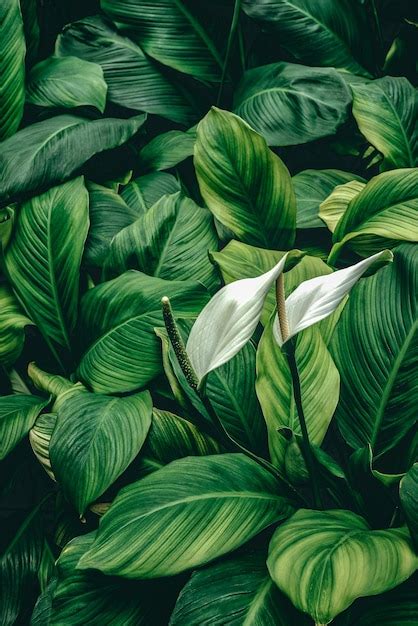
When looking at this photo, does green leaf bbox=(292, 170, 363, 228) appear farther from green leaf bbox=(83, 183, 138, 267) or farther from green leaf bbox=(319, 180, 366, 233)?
green leaf bbox=(83, 183, 138, 267)

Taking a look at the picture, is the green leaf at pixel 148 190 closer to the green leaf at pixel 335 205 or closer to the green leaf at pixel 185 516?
the green leaf at pixel 335 205

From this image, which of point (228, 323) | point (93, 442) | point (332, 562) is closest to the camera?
point (228, 323)

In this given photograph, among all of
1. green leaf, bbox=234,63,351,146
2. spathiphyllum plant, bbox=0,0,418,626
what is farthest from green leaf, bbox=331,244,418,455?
green leaf, bbox=234,63,351,146

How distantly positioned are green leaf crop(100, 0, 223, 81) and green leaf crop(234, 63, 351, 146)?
0.20 metres

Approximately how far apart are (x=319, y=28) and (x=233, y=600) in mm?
1111

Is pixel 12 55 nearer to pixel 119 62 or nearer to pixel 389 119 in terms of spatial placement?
pixel 119 62

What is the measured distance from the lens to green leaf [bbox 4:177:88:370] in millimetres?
1152

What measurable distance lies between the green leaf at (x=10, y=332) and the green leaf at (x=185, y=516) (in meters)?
0.42

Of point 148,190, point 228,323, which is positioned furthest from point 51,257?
point 228,323

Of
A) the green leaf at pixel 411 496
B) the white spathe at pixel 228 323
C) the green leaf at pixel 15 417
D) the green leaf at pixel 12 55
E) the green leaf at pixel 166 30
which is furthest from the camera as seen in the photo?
the green leaf at pixel 166 30

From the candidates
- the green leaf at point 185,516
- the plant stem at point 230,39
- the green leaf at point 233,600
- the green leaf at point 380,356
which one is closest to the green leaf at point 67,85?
the plant stem at point 230,39

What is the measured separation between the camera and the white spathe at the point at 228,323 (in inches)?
23.3

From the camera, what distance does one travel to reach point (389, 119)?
1240 millimetres

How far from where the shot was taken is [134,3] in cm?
137
